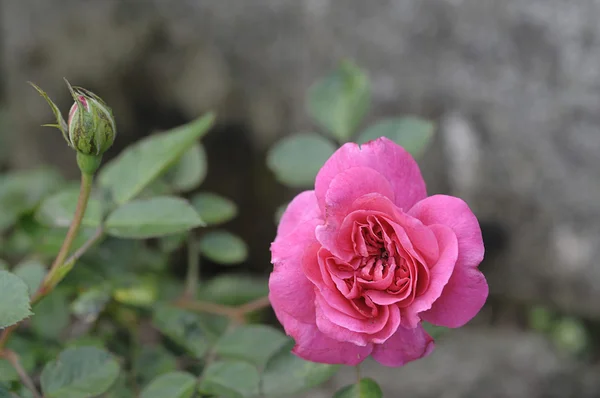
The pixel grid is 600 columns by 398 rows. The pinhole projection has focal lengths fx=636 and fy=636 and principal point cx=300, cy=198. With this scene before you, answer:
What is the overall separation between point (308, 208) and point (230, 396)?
224mm

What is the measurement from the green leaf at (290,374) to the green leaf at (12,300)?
23 centimetres

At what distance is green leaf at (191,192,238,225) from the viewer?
0.87 m

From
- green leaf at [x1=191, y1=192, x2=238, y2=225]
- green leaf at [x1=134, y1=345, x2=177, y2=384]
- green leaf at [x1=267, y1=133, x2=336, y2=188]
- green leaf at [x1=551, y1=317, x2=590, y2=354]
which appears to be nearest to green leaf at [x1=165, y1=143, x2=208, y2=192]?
green leaf at [x1=191, y1=192, x2=238, y2=225]

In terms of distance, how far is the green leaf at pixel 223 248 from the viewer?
0.89 m

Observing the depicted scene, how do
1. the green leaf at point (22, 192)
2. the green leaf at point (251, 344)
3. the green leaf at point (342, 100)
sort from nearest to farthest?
the green leaf at point (251, 344) < the green leaf at point (342, 100) < the green leaf at point (22, 192)

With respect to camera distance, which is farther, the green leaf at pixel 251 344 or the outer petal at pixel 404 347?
the green leaf at pixel 251 344

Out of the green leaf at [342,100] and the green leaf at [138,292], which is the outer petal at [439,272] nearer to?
the green leaf at [342,100]

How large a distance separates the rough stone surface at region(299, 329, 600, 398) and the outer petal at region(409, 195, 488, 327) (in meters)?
0.73

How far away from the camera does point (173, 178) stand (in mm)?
906

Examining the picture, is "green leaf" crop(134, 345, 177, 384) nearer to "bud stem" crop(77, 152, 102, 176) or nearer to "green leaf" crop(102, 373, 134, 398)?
"green leaf" crop(102, 373, 134, 398)

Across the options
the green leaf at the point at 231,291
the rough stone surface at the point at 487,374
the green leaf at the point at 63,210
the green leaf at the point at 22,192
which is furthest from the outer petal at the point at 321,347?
the rough stone surface at the point at 487,374

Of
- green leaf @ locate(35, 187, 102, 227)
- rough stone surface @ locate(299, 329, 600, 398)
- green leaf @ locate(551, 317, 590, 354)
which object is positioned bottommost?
rough stone surface @ locate(299, 329, 600, 398)

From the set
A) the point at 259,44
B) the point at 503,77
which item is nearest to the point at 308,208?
the point at 503,77

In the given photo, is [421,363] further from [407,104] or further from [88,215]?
[88,215]
